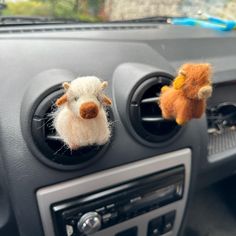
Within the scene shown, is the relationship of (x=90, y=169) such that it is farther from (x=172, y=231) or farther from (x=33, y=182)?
(x=172, y=231)

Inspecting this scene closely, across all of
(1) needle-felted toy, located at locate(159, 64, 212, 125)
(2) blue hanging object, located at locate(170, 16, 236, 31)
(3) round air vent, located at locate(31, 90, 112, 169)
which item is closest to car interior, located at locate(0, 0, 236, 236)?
(3) round air vent, located at locate(31, 90, 112, 169)

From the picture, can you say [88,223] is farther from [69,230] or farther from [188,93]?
[188,93]

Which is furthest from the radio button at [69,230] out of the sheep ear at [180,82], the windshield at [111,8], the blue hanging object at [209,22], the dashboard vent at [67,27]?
the blue hanging object at [209,22]

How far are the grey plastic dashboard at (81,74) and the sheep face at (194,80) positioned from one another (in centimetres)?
28

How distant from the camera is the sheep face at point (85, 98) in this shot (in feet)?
2.04

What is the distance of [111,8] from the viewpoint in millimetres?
1712

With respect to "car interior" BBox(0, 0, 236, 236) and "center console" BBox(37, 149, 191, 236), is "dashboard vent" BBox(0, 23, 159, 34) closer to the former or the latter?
"car interior" BBox(0, 0, 236, 236)

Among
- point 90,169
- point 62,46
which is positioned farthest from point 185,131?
point 62,46

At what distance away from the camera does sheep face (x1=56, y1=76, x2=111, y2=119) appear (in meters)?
0.62

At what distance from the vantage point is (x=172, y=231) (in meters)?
1.29

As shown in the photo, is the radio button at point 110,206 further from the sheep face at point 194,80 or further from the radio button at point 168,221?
the sheep face at point 194,80

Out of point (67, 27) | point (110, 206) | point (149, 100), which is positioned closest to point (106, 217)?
point (110, 206)

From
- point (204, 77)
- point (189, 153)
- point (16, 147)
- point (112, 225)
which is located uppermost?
point (204, 77)

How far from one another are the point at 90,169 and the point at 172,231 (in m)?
0.51
